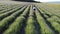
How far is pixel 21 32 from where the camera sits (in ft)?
36.7

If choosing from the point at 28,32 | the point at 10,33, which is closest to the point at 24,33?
the point at 28,32

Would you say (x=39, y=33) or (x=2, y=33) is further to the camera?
(x=39, y=33)

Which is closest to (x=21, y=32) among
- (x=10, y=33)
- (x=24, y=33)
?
(x=24, y=33)

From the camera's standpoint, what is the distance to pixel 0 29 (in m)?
11.2

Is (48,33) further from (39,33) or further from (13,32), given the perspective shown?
(13,32)

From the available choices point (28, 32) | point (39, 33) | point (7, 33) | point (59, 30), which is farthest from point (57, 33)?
point (7, 33)

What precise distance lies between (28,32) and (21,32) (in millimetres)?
670

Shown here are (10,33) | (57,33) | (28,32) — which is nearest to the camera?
(10,33)

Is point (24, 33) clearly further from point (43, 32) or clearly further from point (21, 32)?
point (43, 32)

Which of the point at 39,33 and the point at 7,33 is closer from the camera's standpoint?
the point at 7,33

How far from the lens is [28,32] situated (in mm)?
10758

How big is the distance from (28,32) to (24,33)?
29cm

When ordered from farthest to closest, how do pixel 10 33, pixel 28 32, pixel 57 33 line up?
pixel 57 33
pixel 28 32
pixel 10 33

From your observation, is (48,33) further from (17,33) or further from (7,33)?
(7,33)
